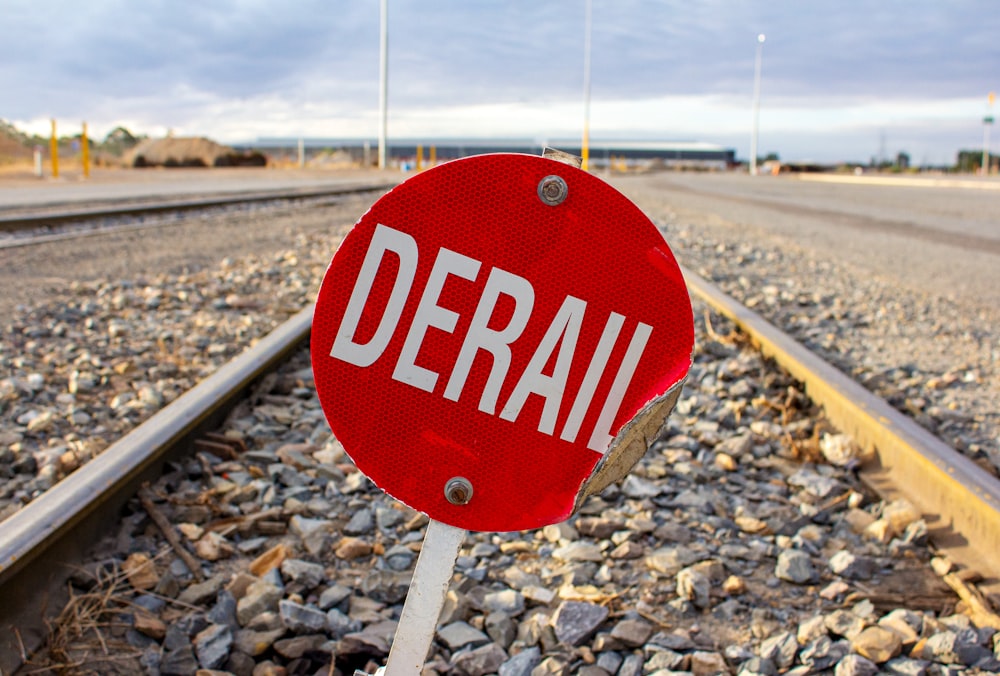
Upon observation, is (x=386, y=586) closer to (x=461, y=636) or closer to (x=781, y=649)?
(x=461, y=636)

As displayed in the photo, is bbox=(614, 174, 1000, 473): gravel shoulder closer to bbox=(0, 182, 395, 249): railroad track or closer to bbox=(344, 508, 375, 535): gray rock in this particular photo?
bbox=(344, 508, 375, 535): gray rock

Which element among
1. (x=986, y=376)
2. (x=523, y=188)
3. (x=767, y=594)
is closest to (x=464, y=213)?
(x=523, y=188)

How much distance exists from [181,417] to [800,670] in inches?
84.8

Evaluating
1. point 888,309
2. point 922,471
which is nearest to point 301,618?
point 922,471

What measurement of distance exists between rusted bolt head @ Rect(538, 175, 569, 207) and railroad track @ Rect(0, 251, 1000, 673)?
1.20 metres

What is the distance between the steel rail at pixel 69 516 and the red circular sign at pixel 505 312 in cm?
109

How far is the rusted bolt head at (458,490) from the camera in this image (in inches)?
61.0

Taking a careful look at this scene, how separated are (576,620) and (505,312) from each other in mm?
1114

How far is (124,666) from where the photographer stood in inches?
82.0

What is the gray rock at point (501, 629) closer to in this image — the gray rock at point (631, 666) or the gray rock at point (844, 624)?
the gray rock at point (631, 666)

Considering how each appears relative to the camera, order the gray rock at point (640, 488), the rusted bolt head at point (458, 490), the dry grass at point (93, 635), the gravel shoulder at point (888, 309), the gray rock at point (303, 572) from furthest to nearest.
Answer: the gravel shoulder at point (888, 309)
the gray rock at point (640, 488)
the gray rock at point (303, 572)
the dry grass at point (93, 635)
the rusted bolt head at point (458, 490)

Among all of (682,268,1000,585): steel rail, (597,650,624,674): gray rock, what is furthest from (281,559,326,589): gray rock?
(682,268,1000,585): steel rail

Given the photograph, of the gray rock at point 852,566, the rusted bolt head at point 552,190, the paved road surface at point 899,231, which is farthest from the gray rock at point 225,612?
the paved road surface at point 899,231

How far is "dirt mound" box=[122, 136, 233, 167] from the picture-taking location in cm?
3491
